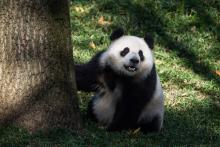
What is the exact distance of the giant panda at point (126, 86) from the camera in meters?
6.53

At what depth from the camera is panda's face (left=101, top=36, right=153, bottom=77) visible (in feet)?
21.3

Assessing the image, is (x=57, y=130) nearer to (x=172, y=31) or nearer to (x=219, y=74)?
(x=219, y=74)

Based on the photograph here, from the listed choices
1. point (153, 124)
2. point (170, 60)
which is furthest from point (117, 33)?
point (170, 60)

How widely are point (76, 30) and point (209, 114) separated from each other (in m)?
3.39

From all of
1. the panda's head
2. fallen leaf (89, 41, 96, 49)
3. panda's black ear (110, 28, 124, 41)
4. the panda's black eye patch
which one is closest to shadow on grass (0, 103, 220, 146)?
the panda's head

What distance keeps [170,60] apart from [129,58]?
3153 mm

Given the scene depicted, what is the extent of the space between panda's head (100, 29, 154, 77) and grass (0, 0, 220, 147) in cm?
68

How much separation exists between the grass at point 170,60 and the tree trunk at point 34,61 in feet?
0.61

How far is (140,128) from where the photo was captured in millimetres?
6797

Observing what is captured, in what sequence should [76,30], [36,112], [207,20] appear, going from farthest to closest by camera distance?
[207,20] → [76,30] → [36,112]

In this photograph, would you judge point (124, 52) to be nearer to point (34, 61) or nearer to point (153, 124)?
point (153, 124)

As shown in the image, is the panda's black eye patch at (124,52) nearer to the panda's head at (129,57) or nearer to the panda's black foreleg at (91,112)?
the panda's head at (129,57)

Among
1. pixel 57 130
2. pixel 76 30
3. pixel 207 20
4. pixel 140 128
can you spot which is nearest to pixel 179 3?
pixel 207 20

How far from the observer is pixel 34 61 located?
575 centimetres
